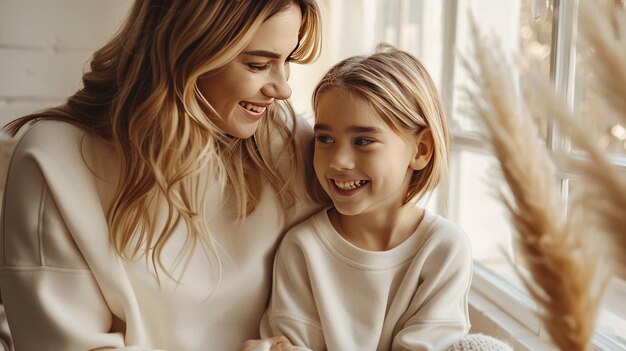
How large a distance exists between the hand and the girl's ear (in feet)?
1.45

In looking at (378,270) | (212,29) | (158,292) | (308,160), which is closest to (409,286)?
(378,270)

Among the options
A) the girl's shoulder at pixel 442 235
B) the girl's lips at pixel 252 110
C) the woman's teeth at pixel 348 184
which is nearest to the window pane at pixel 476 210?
the girl's shoulder at pixel 442 235

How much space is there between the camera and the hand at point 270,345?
1194 mm

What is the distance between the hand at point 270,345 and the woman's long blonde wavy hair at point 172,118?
0.22m

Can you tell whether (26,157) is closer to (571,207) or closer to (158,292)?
(158,292)

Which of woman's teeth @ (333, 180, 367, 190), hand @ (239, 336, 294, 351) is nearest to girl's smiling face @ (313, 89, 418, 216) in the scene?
woman's teeth @ (333, 180, 367, 190)

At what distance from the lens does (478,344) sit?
1.11 metres

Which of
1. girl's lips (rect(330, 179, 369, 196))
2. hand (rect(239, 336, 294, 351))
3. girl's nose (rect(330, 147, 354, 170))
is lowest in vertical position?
hand (rect(239, 336, 294, 351))

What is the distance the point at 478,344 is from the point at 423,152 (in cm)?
41

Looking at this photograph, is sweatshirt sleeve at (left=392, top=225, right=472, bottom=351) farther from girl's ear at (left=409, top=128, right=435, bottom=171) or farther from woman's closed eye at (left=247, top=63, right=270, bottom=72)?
woman's closed eye at (left=247, top=63, right=270, bottom=72)

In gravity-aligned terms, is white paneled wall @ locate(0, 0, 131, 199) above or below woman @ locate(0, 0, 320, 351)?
above

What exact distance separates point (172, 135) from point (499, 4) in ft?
4.47

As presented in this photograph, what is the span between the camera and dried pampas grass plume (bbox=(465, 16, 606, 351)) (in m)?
0.39

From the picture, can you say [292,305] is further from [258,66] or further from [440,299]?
[258,66]
